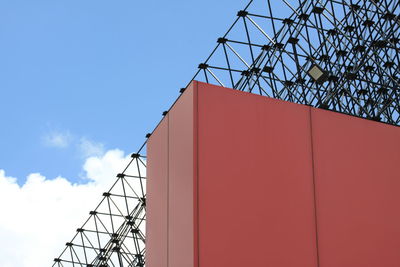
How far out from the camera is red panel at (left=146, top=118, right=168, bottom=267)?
13695 millimetres

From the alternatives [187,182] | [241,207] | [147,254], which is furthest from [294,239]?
[147,254]

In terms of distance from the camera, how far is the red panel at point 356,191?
44.9 ft

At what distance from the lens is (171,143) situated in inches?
539

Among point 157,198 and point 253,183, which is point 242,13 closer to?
point 157,198

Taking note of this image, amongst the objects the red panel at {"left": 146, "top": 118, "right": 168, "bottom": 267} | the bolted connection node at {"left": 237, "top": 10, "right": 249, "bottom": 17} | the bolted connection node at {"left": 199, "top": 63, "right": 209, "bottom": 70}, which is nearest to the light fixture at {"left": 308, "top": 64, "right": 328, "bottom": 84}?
the red panel at {"left": 146, "top": 118, "right": 168, "bottom": 267}

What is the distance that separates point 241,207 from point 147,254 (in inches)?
114

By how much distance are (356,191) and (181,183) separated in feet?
12.1

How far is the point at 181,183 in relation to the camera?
12.9 meters

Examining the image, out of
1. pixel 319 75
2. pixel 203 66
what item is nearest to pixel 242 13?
pixel 203 66

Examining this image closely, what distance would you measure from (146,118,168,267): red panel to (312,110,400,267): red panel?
9.63 ft

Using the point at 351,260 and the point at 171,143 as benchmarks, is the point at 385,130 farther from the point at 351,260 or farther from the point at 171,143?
the point at 171,143

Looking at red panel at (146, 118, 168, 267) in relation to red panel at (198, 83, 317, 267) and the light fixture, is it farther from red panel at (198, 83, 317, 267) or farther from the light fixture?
the light fixture

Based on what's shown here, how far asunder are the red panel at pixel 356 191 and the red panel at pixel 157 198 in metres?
2.94

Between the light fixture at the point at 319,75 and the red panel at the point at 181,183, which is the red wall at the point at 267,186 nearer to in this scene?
the red panel at the point at 181,183
